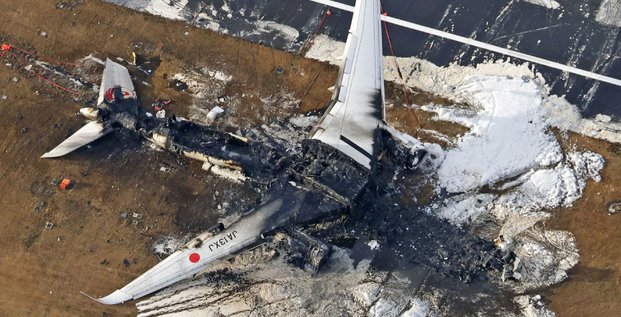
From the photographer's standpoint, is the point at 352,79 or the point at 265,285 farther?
the point at 352,79

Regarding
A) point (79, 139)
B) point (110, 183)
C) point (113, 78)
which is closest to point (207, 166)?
point (110, 183)

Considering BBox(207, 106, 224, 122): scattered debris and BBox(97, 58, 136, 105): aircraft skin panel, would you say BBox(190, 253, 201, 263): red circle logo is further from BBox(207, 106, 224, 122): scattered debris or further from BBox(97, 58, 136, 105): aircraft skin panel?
BBox(97, 58, 136, 105): aircraft skin panel

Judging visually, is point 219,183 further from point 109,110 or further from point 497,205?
point 497,205

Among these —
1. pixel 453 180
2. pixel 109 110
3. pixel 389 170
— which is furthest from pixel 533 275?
pixel 109 110

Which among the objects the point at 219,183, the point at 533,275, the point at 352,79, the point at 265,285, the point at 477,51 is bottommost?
the point at 265,285

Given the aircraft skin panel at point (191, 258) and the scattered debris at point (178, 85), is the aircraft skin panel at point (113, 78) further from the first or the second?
the aircraft skin panel at point (191, 258)

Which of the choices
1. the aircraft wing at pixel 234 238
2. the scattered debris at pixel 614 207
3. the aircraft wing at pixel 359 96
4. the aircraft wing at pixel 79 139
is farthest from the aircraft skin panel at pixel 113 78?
the scattered debris at pixel 614 207

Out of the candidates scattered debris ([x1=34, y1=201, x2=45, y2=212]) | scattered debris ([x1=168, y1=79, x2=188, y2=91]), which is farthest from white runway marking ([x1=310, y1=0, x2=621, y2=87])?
scattered debris ([x1=34, y1=201, x2=45, y2=212])

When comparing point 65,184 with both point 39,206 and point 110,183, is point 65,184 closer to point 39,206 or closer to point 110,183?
point 39,206
